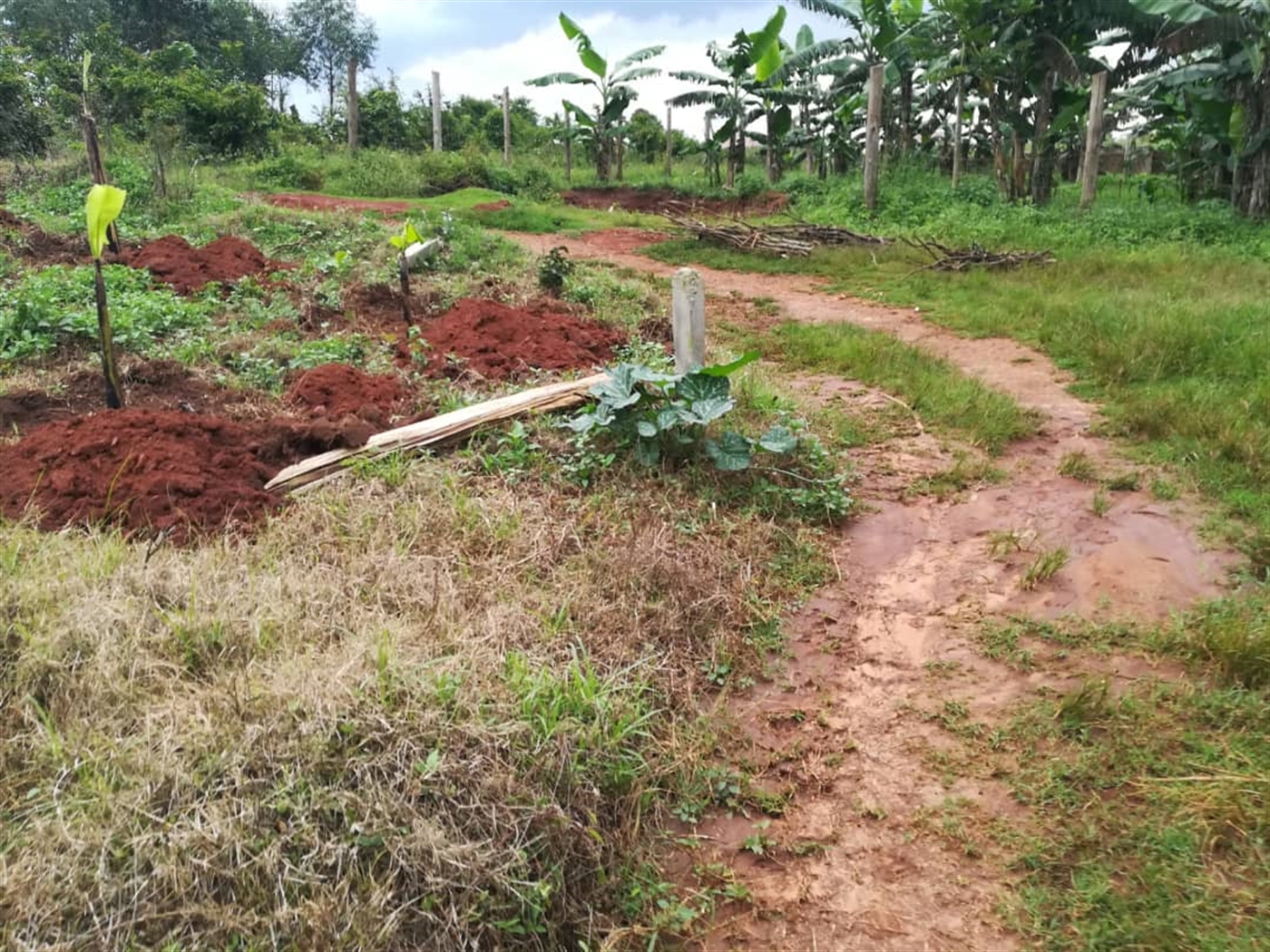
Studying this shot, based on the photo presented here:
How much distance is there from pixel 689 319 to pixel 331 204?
35.0ft

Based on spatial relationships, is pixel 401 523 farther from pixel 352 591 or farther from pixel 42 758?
pixel 42 758

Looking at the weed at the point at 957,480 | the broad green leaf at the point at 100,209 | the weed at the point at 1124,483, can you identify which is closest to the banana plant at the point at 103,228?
the broad green leaf at the point at 100,209

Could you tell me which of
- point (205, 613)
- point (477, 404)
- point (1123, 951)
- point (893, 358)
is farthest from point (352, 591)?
point (893, 358)

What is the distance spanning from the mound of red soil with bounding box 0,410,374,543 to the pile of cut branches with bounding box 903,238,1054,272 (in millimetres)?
7029

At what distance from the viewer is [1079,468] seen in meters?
4.17

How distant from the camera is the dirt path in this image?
2.06m

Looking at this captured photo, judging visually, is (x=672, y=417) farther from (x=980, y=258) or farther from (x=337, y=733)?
(x=980, y=258)

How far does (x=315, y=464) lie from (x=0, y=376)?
267 centimetres

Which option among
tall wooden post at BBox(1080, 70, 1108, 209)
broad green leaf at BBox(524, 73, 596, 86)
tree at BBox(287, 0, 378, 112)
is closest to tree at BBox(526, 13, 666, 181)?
broad green leaf at BBox(524, 73, 596, 86)

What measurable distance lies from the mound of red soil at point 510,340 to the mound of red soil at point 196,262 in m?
2.30

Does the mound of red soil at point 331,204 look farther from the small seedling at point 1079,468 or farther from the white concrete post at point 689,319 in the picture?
the small seedling at point 1079,468

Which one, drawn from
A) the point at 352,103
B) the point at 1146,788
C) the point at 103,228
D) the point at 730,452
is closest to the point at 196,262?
the point at 103,228

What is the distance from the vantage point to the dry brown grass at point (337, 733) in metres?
1.80

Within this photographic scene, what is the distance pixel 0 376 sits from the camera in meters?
4.85
